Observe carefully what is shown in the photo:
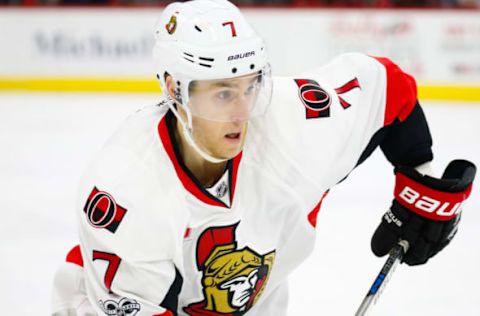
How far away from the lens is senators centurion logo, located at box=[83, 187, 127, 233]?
1618 millimetres

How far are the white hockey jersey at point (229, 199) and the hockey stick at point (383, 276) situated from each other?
0.23 meters

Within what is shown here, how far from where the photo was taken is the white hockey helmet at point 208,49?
5.26 ft

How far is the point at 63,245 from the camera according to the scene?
326 centimetres

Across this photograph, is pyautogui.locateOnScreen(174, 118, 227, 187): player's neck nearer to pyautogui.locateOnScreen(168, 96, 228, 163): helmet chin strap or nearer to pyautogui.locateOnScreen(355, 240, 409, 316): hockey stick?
pyautogui.locateOnScreen(168, 96, 228, 163): helmet chin strap

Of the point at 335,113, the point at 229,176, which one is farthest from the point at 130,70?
the point at 229,176

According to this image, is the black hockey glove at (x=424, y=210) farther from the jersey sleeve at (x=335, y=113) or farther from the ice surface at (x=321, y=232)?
the ice surface at (x=321, y=232)

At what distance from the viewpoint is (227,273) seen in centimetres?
183

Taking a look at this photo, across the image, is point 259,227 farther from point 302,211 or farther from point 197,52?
point 197,52

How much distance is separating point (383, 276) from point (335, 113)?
0.50 meters

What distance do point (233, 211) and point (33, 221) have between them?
2038mm

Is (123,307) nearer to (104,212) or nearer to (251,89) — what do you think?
(104,212)

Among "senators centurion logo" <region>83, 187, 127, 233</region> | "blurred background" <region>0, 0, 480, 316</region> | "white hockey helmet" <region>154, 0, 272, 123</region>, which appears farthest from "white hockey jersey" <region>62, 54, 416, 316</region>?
"blurred background" <region>0, 0, 480, 316</region>

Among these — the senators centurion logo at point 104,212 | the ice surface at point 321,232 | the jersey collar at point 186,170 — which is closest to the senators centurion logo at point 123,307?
the senators centurion logo at point 104,212

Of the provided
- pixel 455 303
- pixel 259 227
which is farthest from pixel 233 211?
pixel 455 303
